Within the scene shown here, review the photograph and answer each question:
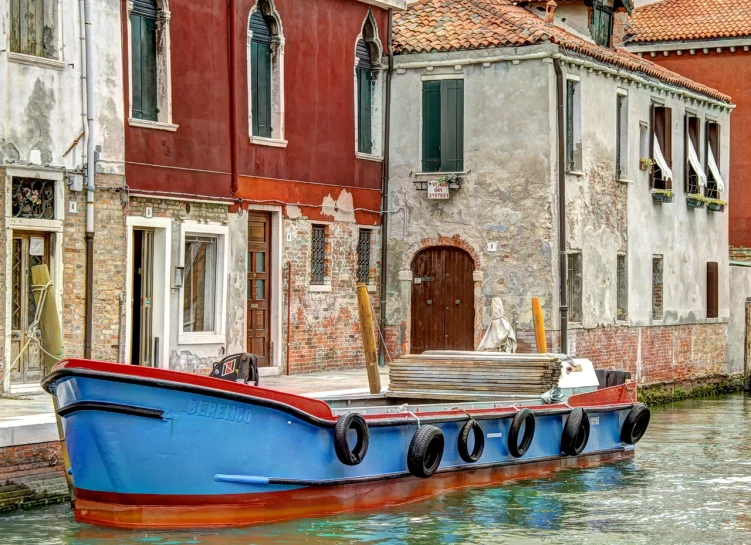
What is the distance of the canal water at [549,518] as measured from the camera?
41.6 feet

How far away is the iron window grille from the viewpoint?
17.7m

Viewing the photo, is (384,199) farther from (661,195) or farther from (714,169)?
(714,169)

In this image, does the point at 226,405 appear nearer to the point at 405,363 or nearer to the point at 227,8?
the point at 405,363

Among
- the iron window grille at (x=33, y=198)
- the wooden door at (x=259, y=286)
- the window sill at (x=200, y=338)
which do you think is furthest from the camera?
the wooden door at (x=259, y=286)

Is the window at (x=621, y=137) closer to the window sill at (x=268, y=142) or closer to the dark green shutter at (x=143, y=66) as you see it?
the window sill at (x=268, y=142)

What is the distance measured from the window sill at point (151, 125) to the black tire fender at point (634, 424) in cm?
694

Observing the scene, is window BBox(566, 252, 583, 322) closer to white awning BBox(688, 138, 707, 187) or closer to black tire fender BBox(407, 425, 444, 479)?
white awning BBox(688, 138, 707, 187)

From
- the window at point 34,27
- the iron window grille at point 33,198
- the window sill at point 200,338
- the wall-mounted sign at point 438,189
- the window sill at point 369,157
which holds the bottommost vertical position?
the window sill at point 200,338

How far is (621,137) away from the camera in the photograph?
26.5m

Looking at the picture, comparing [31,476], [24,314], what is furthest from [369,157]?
[31,476]

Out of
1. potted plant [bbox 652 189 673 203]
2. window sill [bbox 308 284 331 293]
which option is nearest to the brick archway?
window sill [bbox 308 284 331 293]

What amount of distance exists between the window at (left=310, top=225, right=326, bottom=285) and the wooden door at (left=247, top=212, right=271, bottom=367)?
0.97 metres

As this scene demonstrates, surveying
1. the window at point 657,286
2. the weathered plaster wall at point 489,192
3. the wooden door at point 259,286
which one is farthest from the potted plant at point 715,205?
→ the wooden door at point 259,286

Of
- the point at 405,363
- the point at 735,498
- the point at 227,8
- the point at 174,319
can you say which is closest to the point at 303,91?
the point at 227,8
